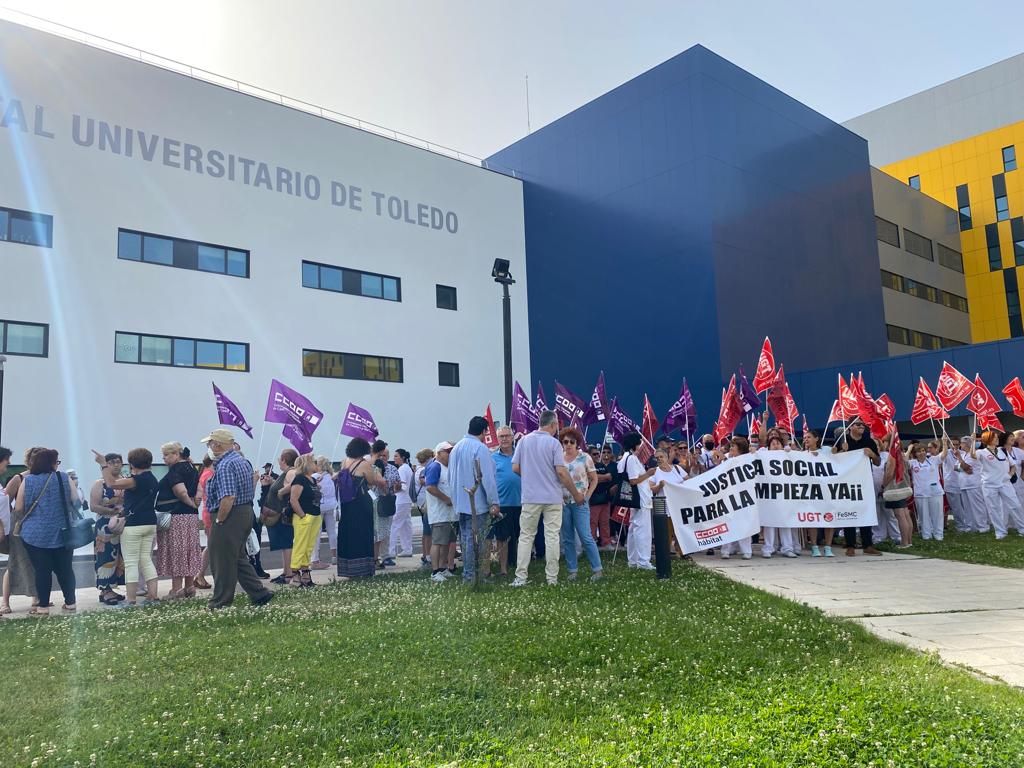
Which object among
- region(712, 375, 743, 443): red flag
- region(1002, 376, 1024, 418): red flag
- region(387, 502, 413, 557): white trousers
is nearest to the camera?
region(387, 502, 413, 557): white trousers

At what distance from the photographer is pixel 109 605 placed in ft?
32.1

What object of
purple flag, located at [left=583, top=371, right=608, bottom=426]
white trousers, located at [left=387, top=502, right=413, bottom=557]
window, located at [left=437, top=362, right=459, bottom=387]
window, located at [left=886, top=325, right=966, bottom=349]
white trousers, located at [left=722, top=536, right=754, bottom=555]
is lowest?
white trousers, located at [left=722, top=536, right=754, bottom=555]

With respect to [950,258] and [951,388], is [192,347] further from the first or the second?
[950,258]

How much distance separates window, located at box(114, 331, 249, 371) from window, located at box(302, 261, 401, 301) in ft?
11.4

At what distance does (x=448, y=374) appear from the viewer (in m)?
29.6

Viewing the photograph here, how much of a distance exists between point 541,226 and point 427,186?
6.46 meters

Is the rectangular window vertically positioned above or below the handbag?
above

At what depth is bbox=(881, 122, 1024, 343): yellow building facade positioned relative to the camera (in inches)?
1900

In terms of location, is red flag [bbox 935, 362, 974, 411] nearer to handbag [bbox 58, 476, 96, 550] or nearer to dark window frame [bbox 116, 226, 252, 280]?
handbag [bbox 58, 476, 96, 550]

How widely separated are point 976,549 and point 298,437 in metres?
13.0

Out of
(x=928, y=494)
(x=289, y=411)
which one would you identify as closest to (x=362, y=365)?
(x=289, y=411)

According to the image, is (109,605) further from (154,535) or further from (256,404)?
(256,404)

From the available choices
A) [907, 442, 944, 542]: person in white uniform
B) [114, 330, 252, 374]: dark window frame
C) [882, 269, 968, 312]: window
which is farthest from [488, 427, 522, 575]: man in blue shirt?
[882, 269, 968, 312]: window

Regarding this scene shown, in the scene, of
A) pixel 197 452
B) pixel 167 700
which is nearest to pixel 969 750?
pixel 167 700
